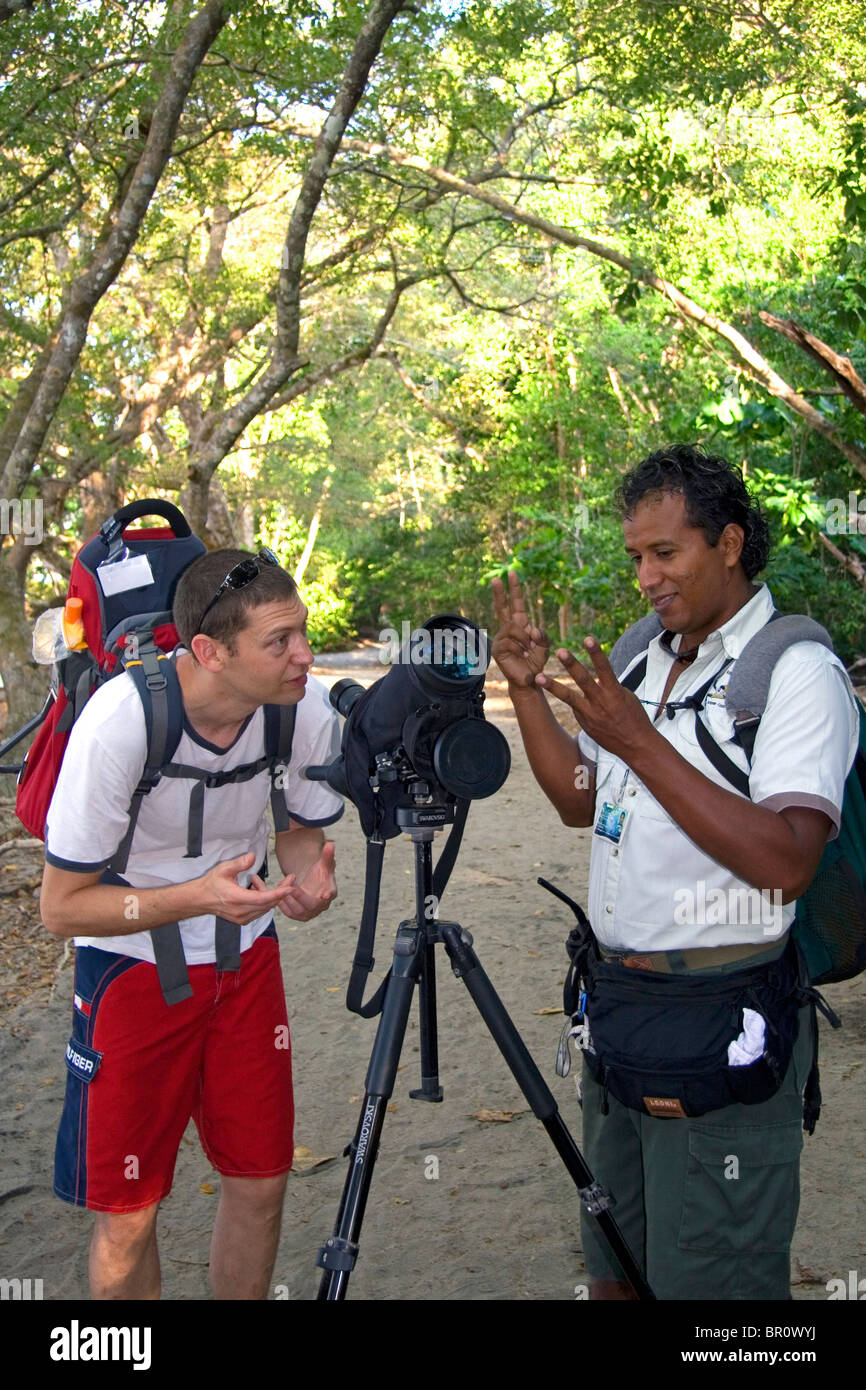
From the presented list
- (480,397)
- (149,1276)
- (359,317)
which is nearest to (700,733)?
(149,1276)

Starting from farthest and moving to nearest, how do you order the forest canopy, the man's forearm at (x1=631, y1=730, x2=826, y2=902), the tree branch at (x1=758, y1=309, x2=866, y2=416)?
the forest canopy → the tree branch at (x1=758, y1=309, x2=866, y2=416) → the man's forearm at (x1=631, y1=730, x2=826, y2=902)

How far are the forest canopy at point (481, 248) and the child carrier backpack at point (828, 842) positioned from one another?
489cm

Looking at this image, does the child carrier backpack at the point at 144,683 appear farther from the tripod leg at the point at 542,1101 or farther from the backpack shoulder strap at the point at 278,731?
the tripod leg at the point at 542,1101

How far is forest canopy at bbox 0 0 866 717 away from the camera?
934 centimetres

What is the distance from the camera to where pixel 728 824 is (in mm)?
2029

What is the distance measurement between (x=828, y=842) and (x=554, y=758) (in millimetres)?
592

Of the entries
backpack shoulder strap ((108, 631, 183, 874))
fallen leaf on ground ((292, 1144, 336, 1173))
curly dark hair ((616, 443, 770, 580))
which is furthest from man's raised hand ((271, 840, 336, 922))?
fallen leaf on ground ((292, 1144, 336, 1173))

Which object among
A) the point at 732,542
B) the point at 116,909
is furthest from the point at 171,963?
the point at 732,542

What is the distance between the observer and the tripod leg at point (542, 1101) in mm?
2342

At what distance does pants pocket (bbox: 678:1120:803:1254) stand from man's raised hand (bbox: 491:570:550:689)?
0.88 m

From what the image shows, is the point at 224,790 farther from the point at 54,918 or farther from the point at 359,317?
the point at 359,317

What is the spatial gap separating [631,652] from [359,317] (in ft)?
65.6

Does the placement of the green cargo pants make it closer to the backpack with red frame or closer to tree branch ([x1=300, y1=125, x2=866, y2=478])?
the backpack with red frame

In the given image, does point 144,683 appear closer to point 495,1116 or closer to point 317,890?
point 317,890
